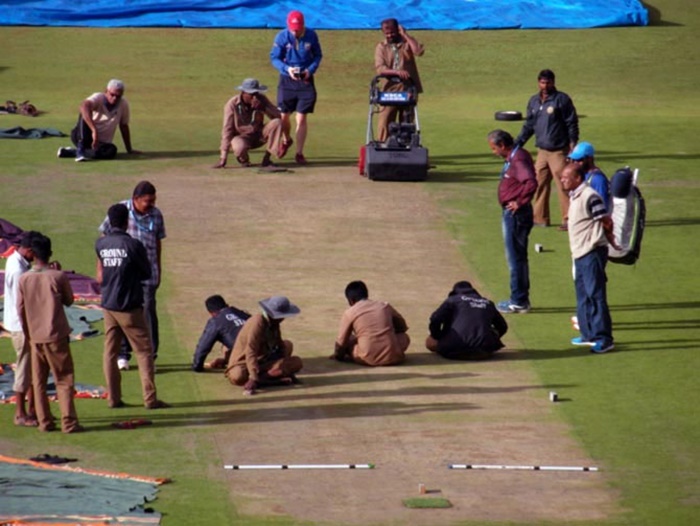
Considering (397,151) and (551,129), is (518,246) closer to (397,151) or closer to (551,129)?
(551,129)

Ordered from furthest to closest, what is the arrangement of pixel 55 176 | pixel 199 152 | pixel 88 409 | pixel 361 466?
pixel 199 152 < pixel 55 176 < pixel 88 409 < pixel 361 466

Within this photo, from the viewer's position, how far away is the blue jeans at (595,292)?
1711cm

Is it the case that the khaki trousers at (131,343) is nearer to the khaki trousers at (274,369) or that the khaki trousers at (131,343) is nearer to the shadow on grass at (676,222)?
the khaki trousers at (274,369)

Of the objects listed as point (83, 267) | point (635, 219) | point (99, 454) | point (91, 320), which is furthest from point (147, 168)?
point (99, 454)

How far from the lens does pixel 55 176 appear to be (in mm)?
24906

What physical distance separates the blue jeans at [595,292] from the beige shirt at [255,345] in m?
3.26

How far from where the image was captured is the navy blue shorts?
25.3 meters

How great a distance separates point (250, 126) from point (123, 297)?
33.2ft

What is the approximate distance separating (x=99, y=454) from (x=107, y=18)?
24.5m

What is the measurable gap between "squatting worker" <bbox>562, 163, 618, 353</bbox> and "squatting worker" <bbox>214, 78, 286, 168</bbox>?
26.6ft

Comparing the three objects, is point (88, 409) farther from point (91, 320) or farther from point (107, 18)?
point (107, 18)

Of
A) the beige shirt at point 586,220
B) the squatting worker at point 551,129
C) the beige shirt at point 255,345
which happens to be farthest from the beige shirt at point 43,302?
the squatting worker at point 551,129

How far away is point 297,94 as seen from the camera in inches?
998

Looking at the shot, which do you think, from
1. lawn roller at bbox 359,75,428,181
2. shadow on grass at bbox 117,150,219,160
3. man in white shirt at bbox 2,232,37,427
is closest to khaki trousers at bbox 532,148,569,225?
lawn roller at bbox 359,75,428,181
